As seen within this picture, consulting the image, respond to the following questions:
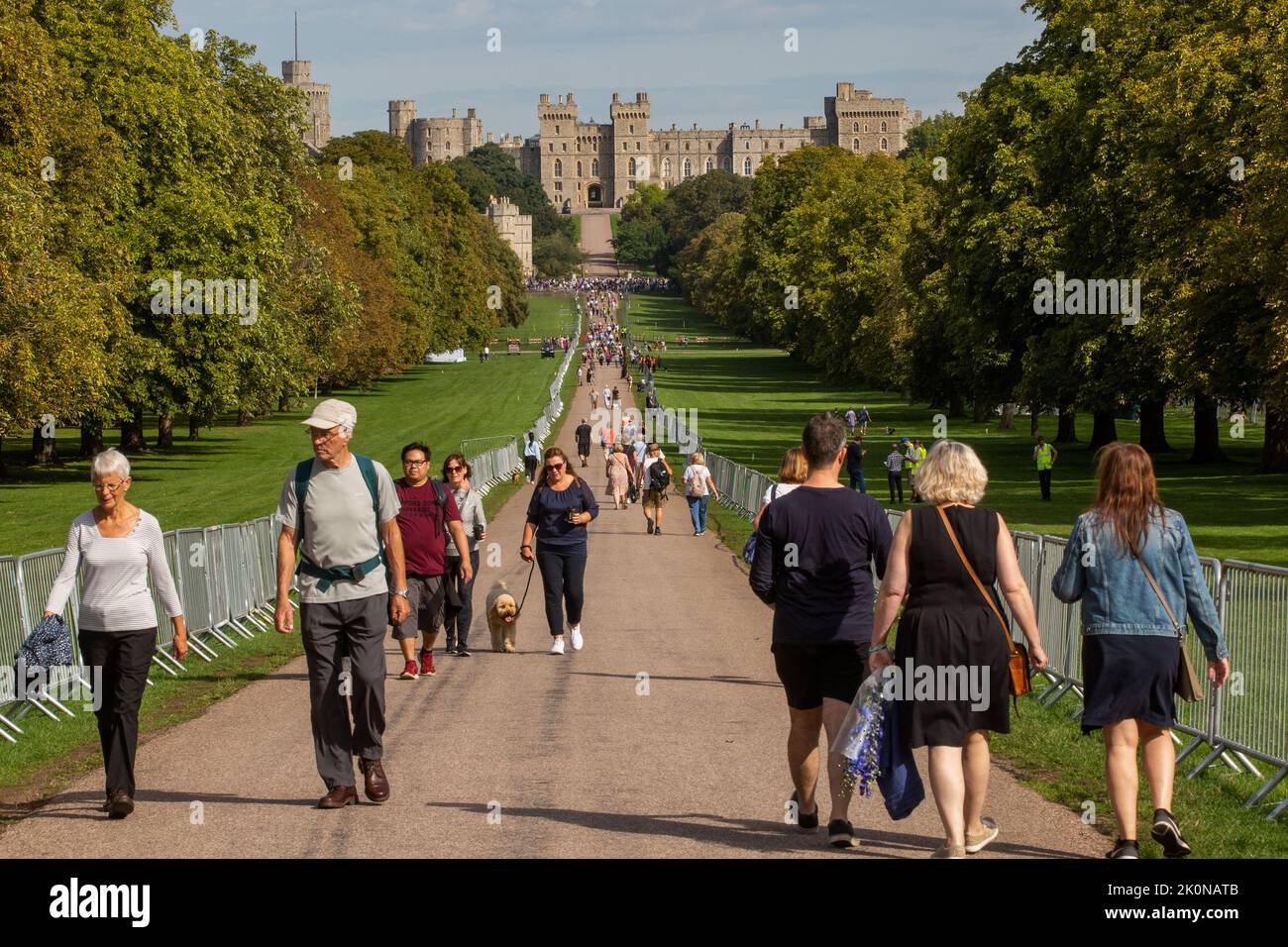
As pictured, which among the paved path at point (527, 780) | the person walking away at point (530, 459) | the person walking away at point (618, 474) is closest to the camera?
the paved path at point (527, 780)

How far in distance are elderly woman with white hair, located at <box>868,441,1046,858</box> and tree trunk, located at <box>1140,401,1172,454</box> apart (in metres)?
38.6

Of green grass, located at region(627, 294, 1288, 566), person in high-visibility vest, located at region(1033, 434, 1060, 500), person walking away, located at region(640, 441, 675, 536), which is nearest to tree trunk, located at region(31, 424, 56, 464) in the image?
green grass, located at region(627, 294, 1288, 566)

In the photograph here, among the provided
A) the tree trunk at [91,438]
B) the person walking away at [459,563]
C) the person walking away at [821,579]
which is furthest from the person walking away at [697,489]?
the person walking away at [821,579]

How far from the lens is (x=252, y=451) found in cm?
5506

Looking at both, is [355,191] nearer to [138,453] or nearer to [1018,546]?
[138,453]

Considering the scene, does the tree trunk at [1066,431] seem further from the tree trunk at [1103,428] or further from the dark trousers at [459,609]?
the dark trousers at [459,609]

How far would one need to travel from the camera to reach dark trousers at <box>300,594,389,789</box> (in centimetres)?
902

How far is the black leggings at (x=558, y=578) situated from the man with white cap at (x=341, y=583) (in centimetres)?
672

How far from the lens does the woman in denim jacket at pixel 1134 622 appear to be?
7.86 meters

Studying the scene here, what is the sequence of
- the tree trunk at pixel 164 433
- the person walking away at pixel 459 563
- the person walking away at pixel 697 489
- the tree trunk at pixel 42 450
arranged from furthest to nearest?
the tree trunk at pixel 164 433 → the tree trunk at pixel 42 450 → the person walking away at pixel 697 489 → the person walking away at pixel 459 563

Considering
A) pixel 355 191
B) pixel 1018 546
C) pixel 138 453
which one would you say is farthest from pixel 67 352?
pixel 355 191

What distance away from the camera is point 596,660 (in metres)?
15.5

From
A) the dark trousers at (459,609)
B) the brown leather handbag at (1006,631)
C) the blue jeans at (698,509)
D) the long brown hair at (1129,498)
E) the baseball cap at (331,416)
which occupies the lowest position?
the blue jeans at (698,509)
